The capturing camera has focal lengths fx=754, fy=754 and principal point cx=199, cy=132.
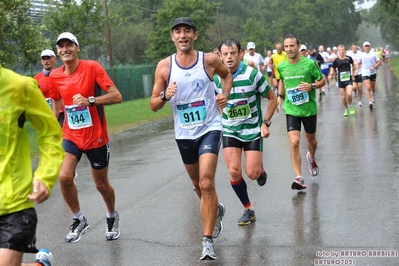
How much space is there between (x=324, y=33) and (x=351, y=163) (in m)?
101

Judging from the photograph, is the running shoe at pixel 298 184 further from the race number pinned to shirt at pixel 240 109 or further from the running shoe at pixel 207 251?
the running shoe at pixel 207 251

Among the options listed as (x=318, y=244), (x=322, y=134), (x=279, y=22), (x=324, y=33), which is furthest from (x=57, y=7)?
(x=324, y=33)

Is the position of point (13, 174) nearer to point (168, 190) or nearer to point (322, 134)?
point (168, 190)

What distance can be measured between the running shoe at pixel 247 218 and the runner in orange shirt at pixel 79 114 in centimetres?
153

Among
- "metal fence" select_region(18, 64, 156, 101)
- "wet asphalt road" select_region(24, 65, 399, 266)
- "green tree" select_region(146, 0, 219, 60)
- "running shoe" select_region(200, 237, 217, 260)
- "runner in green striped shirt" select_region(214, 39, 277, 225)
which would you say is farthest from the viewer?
"green tree" select_region(146, 0, 219, 60)

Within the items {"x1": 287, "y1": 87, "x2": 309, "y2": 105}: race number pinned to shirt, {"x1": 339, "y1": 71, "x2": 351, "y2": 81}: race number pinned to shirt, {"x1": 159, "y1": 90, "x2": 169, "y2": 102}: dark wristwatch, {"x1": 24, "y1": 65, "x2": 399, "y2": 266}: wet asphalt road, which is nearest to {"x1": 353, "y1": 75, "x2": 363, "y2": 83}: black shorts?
{"x1": 339, "y1": 71, "x2": 351, "y2": 81}: race number pinned to shirt

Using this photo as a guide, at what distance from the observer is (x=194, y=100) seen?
267 inches

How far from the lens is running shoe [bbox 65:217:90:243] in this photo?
23.9 feet

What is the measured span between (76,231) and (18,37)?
1447cm

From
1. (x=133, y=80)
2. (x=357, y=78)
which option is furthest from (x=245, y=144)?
(x=133, y=80)

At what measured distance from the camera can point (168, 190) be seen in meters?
10.2

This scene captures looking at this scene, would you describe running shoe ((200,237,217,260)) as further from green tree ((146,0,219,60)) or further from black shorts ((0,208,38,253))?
green tree ((146,0,219,60))

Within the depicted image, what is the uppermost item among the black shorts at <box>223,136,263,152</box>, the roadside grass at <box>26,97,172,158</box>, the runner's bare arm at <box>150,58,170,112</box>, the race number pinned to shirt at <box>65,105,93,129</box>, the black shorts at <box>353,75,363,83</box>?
the runner's bare arm at <box>150,58,170,112</box>

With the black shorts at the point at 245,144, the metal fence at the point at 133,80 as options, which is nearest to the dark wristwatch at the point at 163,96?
the black shorts at the point at 245,144
